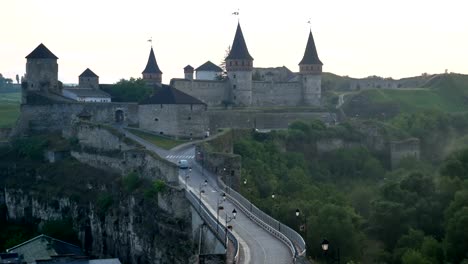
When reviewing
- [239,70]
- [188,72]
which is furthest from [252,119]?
[188,72]

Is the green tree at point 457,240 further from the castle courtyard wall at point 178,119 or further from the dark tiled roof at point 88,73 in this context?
the dark tiled roof at point 88,73

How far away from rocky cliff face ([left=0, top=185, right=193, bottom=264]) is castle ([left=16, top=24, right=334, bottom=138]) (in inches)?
367

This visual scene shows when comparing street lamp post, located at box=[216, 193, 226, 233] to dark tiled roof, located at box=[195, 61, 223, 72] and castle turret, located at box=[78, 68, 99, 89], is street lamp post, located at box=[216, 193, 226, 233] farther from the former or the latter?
dark tiled roof, located at box=[195, 61, 223, 72]

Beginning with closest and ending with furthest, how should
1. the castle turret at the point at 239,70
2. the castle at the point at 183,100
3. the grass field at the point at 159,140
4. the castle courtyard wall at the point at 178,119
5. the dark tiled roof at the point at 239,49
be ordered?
the grass field at the point at 159,140 < the castle courtyard wall at the point at 178,119 < the castle at the point at 183,100 < the dark tiled roof at the point at 239,49 < the castle turret at the point at 239,70

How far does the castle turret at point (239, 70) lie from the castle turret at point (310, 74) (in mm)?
8266

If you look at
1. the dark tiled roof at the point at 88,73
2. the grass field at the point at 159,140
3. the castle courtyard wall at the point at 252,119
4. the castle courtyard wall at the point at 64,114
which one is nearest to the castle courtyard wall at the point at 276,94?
the castle courtyard wall at the point at 252,119

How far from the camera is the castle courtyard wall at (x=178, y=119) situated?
263 feet

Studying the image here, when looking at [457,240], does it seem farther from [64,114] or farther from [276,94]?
[276,94]

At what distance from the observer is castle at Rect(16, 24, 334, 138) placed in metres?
81.1

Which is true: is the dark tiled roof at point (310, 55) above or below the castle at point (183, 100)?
above

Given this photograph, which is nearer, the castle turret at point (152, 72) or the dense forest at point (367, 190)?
the dense forest at point (367, 190)

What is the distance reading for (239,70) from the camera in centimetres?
9844

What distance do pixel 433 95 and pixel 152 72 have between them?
43.6m

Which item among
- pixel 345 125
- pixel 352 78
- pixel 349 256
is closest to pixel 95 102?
pixel 345 125
